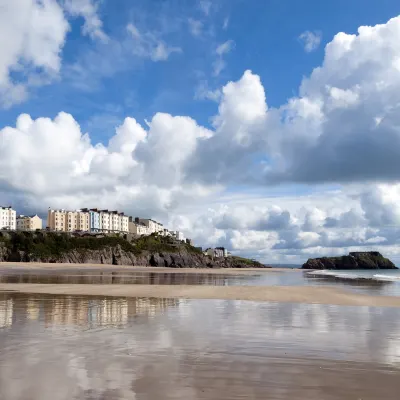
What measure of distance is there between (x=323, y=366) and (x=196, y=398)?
350 cm

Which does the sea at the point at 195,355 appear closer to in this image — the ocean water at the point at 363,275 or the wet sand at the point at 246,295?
the wet sand at the point at 246,295

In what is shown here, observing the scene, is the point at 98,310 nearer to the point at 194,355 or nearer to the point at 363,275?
the point at 194,355

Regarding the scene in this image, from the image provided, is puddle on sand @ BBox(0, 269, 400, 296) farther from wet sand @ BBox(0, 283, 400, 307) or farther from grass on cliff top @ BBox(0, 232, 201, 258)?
grass on cliff top @ BBox(0, 232, 201, 258)

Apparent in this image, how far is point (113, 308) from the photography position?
18.2 meters

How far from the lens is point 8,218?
186 m

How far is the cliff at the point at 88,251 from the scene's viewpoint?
12069 cm

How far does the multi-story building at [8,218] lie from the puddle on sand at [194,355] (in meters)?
183

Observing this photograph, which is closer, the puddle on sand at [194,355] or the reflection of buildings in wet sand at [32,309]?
the puddle on sand at [194,355]

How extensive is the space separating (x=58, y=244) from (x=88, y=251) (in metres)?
9.55

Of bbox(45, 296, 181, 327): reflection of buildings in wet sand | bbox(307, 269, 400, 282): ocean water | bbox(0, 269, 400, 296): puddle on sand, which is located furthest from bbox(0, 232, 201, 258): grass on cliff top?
bbox(45, 296, 181, 327): reflection of buildings in wet sand

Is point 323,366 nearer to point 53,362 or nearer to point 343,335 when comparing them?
point 343,335

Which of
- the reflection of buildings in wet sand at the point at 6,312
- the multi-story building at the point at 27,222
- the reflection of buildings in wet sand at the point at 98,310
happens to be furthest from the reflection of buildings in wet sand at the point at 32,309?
the multi-story building at the point at 27,222

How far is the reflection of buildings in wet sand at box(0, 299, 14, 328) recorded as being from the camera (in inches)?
535

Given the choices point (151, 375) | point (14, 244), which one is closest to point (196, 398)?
point (151, 375)
